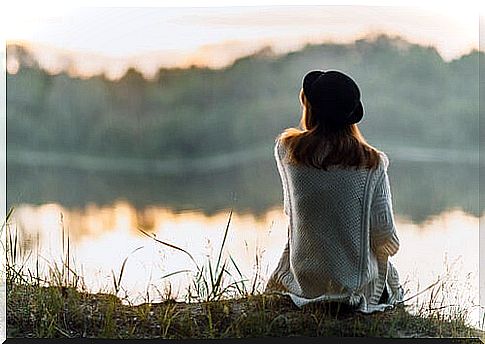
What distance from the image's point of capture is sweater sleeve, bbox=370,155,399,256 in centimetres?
477

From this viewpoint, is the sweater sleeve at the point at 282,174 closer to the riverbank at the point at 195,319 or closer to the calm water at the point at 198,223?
the calm water at the point at 198,223

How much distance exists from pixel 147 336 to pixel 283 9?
5.51 feet

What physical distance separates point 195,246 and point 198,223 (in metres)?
0.11

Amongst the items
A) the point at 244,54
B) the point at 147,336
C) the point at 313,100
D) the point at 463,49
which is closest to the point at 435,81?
the point at 463,49

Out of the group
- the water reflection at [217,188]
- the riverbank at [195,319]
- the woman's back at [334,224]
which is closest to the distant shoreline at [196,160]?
the water reflection at [217,188]

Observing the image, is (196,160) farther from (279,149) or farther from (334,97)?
(334,97)

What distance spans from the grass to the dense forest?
0.44 metres

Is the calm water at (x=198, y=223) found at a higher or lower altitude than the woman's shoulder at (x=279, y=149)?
lower

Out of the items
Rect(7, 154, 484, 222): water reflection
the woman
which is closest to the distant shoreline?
Rect(7, 154, 484, 222): water reflection

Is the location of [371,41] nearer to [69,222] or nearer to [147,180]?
[147,180]

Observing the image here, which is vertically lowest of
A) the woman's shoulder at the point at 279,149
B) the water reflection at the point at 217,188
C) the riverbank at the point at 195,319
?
the riverbank at the point at 195,319

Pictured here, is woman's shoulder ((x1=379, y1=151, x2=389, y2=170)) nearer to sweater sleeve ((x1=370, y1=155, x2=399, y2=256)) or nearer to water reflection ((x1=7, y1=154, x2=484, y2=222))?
sweater sleeve ((x1=370, y1=155, x2=399, y2=256))

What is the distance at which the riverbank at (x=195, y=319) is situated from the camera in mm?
4871

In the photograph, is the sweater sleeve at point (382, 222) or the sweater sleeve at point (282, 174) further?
the sweater sleeve at point (282, 174)
